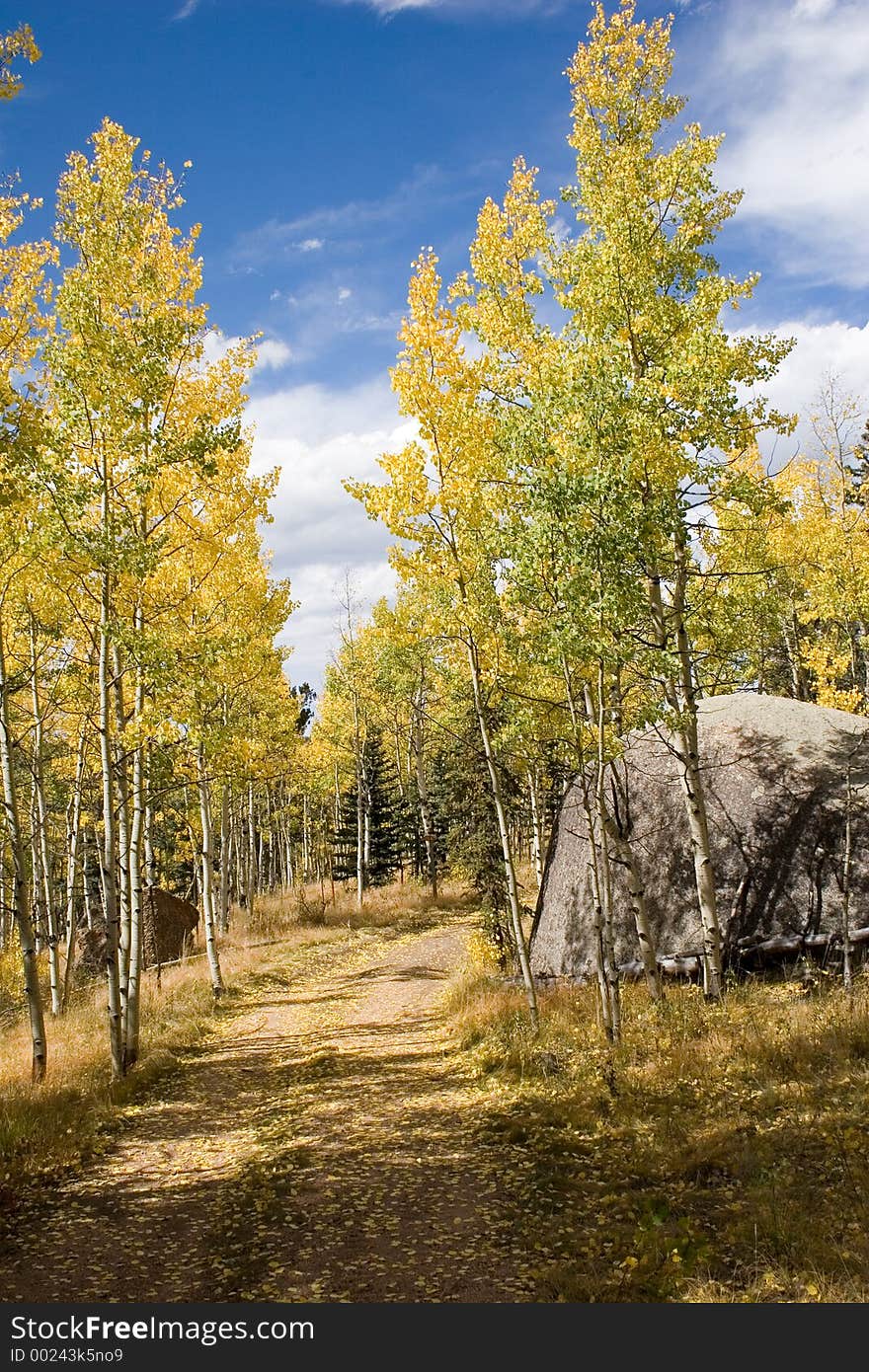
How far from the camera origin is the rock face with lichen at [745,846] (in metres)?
11.7

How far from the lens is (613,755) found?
9.45 metres

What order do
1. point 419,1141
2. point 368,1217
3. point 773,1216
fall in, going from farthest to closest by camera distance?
point 419,1141
point 368,1217
point 773,1216

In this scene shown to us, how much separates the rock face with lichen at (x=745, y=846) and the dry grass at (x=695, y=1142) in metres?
1.30

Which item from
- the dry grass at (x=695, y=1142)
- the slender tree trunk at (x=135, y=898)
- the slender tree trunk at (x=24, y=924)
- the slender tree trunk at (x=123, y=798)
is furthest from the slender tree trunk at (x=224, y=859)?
the dry grass at (x=695, y=1142)

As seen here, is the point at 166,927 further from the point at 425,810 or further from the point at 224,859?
the point at 425,810

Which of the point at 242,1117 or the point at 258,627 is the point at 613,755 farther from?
the point at 258,627

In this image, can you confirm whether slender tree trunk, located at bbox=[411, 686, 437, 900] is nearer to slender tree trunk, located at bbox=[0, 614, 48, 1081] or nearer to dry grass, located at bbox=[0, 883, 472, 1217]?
dry grass, located at bbox=[0, 883, 472, 1217]

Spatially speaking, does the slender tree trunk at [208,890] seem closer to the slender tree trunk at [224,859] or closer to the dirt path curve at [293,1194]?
the dirt path curve at [293,1194]

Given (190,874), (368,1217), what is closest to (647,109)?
(368,1217)

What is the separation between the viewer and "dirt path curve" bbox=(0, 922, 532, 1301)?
5621 millimetres

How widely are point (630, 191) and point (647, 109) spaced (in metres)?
1.39

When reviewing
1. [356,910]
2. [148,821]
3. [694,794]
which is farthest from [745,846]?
[356,910]

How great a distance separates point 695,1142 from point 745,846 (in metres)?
6.18

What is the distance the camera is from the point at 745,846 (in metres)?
12.5
